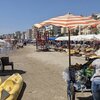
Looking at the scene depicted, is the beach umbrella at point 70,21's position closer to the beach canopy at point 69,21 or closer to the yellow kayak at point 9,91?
the beach canopy at point 69,21

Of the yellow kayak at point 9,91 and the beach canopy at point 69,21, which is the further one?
the beach canopy at point 69,21

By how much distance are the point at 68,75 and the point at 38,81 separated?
5.44m

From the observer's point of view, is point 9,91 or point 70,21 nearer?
point 9,91

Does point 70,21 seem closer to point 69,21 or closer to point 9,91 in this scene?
point 69,21

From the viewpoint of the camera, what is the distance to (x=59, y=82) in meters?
14.1

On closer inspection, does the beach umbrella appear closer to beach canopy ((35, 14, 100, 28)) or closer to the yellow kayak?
beach canopy ((35, 14, 100, 28))

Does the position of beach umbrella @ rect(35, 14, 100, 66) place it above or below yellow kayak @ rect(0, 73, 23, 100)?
above

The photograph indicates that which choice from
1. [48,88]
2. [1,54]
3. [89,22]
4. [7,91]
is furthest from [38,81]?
[1,54]

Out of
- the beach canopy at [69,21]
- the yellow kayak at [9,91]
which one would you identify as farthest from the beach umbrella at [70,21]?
the yellow kayak at [9,91]

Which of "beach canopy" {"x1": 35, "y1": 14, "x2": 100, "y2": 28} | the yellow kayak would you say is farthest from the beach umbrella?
the yellow kayak

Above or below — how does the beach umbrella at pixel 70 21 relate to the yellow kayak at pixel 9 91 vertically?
above

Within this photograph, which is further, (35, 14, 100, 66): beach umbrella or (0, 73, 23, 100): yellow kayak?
(35, 14, 100, 66): beach umbrella

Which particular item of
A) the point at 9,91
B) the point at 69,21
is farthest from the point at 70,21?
the point at 9,91

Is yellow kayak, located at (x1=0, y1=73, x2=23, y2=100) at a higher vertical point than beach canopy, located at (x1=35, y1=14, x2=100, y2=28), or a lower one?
lower
